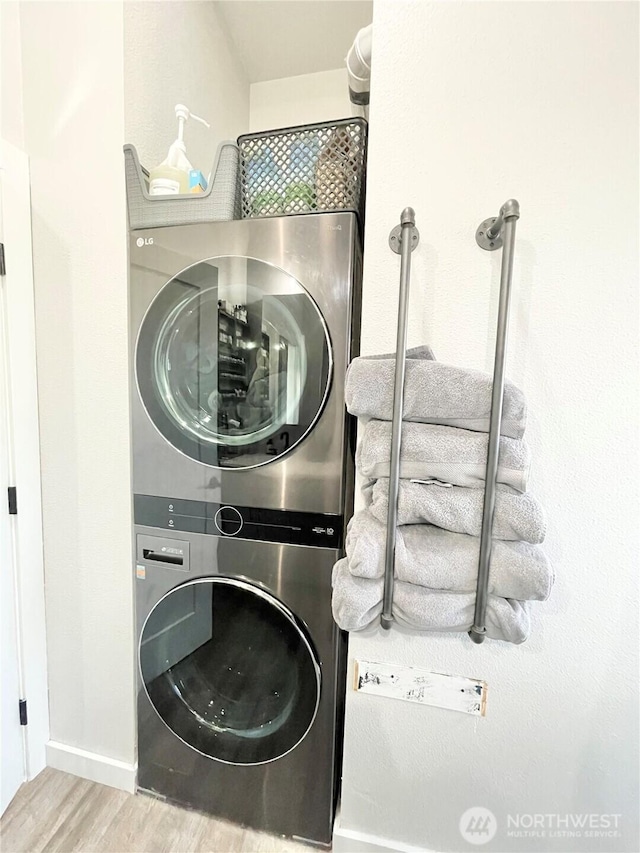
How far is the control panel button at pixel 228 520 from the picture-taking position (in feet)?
3.45

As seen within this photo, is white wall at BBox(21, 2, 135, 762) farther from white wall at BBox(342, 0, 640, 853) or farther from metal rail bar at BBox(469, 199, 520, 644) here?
metal rail bar at BBox(469, 199, 520, 644)

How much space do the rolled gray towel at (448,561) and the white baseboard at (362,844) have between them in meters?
0.85

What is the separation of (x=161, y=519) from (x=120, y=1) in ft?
4.77

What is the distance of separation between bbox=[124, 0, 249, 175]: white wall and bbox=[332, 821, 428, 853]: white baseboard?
2.06 m

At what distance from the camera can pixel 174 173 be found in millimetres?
1085

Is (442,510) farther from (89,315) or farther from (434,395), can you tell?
(89,315)

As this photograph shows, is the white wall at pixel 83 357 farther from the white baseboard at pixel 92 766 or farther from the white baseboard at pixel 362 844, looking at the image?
the white baseboard at pixel 362 844

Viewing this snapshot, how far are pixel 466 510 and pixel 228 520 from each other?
2.09 ft

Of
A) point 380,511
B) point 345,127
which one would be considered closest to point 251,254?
point 345,127

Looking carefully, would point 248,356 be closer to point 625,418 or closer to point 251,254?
point 251,254

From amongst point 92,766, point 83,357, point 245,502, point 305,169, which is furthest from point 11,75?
point 92,766

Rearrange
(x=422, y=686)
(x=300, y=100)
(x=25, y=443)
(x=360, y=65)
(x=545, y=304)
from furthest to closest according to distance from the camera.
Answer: (x=300, y=100), (x=25, y=443), (x=360, y=65), (x=422, y=686), (x=545, y=304)

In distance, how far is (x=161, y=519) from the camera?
112 cm

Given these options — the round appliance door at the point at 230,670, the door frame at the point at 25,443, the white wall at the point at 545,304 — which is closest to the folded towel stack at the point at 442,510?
the white wall at the point at 545,304
